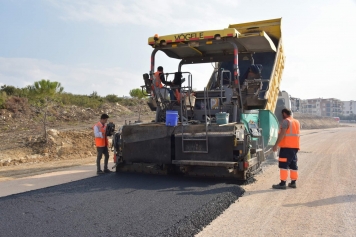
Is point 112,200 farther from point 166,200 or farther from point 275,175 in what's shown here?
point 275,175

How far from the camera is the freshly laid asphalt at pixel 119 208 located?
10.4 ft

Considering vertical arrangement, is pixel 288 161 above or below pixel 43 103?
below

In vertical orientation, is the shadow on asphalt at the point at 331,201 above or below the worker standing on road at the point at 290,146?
below

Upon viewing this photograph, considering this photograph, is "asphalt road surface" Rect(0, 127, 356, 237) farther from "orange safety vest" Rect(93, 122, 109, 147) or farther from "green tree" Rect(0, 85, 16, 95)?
"green tree" Rect(0, 85, 16, 95)

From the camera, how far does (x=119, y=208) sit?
382cm

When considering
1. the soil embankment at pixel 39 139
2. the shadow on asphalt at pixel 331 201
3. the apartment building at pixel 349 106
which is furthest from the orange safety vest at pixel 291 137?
the apartment building at pixel 349 106

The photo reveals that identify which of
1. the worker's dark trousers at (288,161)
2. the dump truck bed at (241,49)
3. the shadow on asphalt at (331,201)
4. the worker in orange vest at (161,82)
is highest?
the dump truck bed at (241,49)

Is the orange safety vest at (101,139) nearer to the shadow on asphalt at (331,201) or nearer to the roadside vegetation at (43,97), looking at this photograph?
the shadow on asphalt at (331,201)

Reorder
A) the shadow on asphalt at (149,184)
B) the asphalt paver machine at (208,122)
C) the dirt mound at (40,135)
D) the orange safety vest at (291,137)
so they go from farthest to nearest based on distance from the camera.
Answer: the dirt mound at (40,135) < the orange safety vest at (291,137) < the asphalt paver machine at (208,122) < the shadow on asphalt at (149,184)

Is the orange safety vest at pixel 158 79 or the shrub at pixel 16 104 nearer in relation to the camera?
the orange safety vest at pixel 158 79

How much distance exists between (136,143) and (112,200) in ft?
5.66

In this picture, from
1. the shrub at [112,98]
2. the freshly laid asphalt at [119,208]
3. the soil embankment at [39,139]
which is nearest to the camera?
the freshly laid asphalt at [119,208]

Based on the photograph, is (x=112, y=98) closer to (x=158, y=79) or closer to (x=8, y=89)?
(x=8, y=89)

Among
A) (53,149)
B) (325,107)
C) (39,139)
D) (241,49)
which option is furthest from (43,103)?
(325,107)
